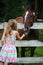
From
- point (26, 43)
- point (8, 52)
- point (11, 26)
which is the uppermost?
point (11, 26)

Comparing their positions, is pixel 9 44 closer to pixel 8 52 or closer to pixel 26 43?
pixel 8 52

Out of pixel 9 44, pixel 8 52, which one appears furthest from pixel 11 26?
pixel 8 52

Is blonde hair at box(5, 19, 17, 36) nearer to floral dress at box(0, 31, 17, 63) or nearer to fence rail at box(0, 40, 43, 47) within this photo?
floral dress at box(0, 31, 17, 63)

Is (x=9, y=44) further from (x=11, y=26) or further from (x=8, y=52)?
(x=11, y=26)

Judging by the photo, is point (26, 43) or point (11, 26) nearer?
point (11, 26)

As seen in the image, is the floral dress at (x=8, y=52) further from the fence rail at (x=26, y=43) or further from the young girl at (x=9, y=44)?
the fence rail at (x=26, y=43)

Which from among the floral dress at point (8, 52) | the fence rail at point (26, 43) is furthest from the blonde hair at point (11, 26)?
the fence rail at point (26, 43)

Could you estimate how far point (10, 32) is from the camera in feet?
19.3

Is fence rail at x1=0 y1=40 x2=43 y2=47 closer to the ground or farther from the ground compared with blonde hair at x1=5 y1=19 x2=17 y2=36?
closer to the ground

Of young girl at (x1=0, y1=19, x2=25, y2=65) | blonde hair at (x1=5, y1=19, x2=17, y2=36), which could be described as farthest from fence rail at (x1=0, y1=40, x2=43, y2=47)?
blonde hair at (x1=5, y1=19, x2=17, y2=36)

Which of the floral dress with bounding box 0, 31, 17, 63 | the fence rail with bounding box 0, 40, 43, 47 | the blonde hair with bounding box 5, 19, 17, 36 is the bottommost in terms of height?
the floral dress with bounding box 0, 31, 17, 63

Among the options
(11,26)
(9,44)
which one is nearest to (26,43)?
(9,44)

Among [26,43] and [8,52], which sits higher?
[26,43]

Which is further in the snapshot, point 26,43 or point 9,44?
point 26,43
